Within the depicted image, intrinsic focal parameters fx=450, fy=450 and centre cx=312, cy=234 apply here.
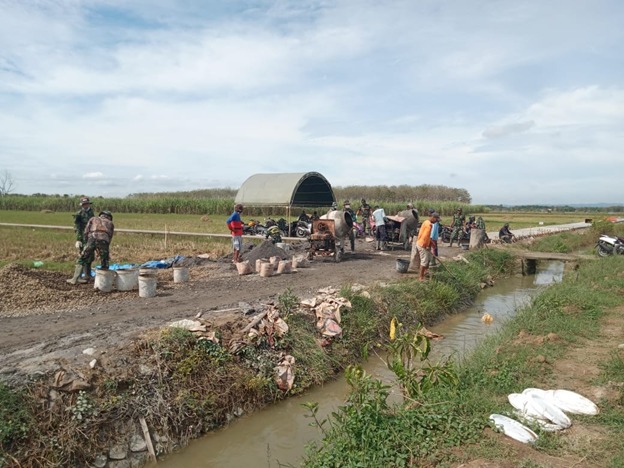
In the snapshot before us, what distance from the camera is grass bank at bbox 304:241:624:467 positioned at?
3.68 m

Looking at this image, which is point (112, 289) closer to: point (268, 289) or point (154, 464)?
point (268, 289)

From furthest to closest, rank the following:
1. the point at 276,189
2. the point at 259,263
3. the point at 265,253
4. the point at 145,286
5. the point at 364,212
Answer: the point at 276,189
the point at 364,212
the point at 265,253
the point at 259,263
the point at 145,286

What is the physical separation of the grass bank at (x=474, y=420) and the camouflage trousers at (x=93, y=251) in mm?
6117

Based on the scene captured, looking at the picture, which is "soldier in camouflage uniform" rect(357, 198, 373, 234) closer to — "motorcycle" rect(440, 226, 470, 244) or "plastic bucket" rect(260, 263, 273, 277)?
"motorcycle" rect(440, 226, 470, 244)

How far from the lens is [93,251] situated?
9.25m

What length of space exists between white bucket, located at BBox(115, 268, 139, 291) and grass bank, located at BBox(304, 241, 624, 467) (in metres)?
5.37

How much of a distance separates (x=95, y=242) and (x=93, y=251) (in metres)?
0.32

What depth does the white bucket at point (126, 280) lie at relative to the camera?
8.93m

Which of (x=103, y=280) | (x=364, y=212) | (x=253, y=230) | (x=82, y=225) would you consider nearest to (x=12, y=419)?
(x=103, y=280)

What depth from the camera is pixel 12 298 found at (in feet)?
25.9

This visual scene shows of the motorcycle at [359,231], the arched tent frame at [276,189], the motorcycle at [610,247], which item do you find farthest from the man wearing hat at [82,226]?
the motorcycle at [610,247]

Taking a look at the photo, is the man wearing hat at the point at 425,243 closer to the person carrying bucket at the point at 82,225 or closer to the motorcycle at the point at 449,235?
the person carrying bucket at the point at 82,225

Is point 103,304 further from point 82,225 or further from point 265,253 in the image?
point 265,253

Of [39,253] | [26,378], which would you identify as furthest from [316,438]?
[39,253]
